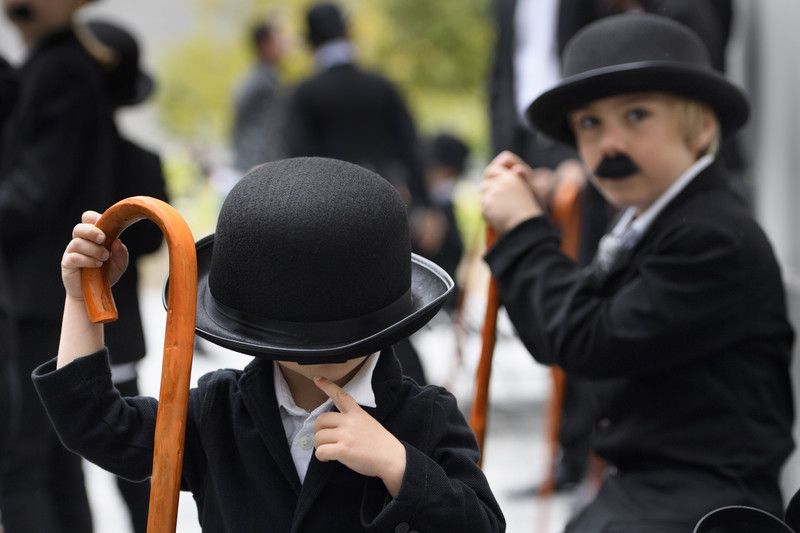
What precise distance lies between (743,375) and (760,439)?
13cm

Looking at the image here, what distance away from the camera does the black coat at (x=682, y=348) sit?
1926mm

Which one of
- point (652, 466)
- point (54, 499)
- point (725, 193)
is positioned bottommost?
point (54, 499)

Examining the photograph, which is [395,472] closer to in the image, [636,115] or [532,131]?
[636,115]

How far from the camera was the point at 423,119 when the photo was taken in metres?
24.2

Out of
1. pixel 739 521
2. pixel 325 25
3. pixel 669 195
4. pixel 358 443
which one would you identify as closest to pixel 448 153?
pixel 325 25

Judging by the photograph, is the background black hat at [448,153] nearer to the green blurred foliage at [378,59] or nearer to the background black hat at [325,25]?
the background black hat at [325,25]

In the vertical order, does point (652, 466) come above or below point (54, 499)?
above

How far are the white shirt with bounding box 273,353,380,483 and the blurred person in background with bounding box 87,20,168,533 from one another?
1.10 meters

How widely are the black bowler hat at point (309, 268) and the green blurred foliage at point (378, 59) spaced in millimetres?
14672

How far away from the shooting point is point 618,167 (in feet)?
6.90

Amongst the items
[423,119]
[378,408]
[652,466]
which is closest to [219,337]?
[378,408]

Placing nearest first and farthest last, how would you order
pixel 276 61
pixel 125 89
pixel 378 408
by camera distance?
pixel 378 408
pixel 125 89
pixel 276 61

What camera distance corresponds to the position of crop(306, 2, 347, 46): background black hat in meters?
4.71

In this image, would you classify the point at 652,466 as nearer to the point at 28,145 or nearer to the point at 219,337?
the point at 219,337
